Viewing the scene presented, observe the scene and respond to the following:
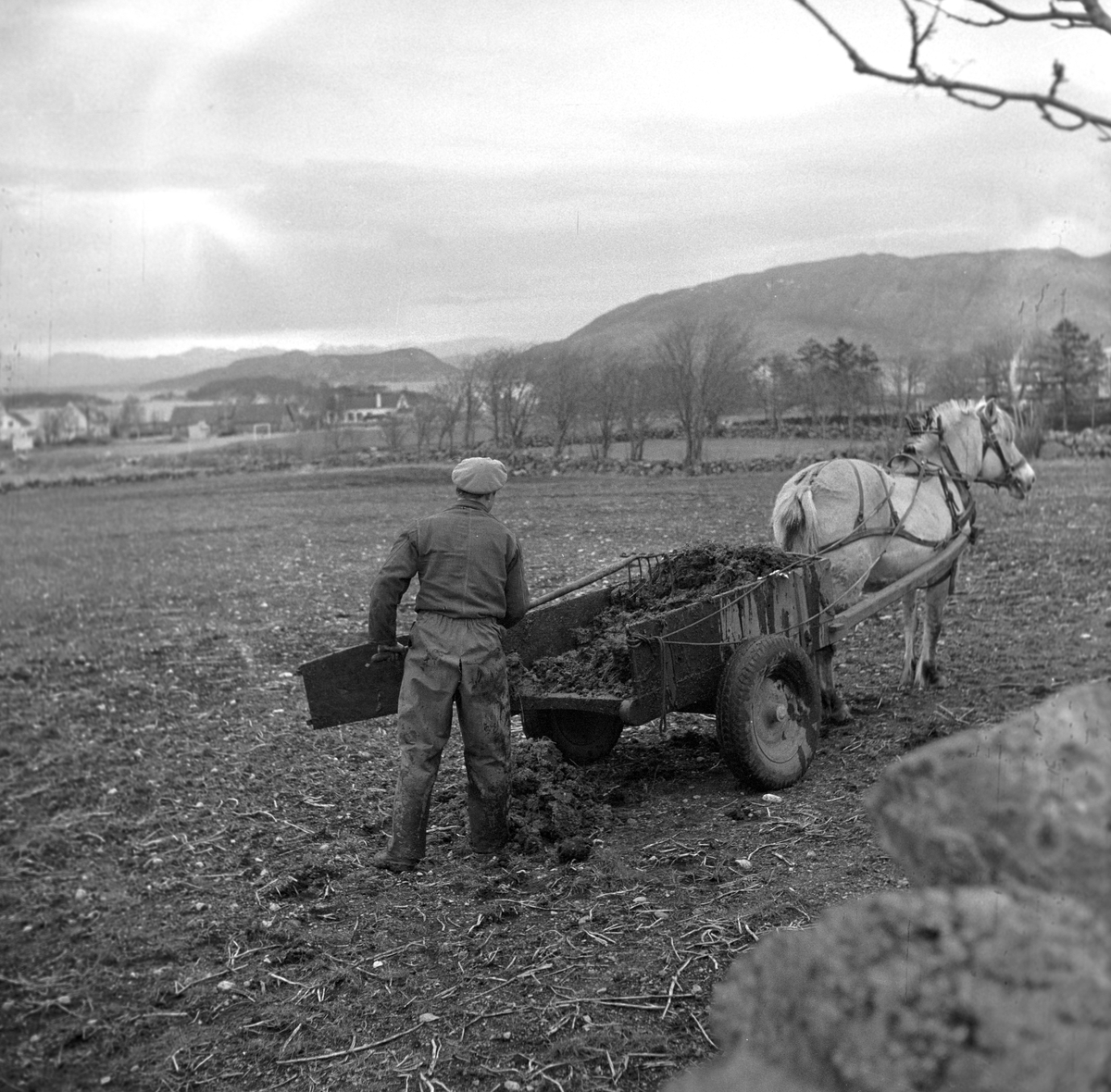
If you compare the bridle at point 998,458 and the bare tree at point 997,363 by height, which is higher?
the bare tree at point 997,363

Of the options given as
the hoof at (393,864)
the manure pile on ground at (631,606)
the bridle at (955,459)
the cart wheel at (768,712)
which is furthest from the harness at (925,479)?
the hoof at (393,864)

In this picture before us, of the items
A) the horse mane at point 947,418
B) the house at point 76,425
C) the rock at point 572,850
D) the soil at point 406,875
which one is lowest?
the soil at point 406,875

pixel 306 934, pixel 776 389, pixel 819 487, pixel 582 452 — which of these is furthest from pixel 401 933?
pixel 776 389

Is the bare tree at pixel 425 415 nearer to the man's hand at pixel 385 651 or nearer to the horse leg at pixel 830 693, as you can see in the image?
the man's hand at pixel 385 651

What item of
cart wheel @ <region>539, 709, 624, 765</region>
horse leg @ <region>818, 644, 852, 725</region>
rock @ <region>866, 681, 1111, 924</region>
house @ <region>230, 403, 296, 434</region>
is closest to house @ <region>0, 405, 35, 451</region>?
house @ <region>230, 403, 296, 434</region>

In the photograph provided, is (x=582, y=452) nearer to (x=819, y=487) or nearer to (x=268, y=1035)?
(x=819, y=487)

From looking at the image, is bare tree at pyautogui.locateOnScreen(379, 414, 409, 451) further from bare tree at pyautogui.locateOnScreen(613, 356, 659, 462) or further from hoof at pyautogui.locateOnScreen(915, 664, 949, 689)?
hoof at pyautogui.locateOnScreen(915, 664, 949, 689)

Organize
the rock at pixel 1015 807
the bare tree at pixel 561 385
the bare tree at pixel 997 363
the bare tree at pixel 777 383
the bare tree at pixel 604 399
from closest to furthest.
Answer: the rock at pixel 1015 807
the bare tree at pixel 561 385
the bare tree at pixel 604 399
the bare tree at pixel 997 363
the bare tree at pixel 777 383
